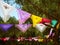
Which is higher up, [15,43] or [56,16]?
[56,16]

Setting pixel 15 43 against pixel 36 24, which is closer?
pixel 36 24

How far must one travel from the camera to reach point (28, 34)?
11.2 metres

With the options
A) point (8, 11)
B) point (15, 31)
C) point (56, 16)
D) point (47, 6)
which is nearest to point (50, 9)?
point (47, 6)

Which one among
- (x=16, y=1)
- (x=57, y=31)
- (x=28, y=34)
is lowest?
(x=28, y=34)

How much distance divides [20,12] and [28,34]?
4.85 meters

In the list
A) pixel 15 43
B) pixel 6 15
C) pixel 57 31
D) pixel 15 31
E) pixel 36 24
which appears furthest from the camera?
pixel 15 31

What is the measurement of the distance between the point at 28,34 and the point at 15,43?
1.51m

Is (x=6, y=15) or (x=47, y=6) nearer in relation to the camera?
(x=6, y=15)

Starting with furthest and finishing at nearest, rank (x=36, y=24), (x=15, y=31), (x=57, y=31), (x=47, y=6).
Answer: (x=15, y=31), (x=47, y=6), (x=36, y=24), (x=57, y=31)

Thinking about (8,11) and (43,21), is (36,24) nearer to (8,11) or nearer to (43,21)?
(43,21)

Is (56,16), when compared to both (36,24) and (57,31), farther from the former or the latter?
(36,24)

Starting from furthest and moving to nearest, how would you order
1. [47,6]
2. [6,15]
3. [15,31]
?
[15,31]
[47,6]
[6,15]

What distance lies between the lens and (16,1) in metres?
10.1

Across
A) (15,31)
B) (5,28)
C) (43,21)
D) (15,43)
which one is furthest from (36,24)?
(15,31)
